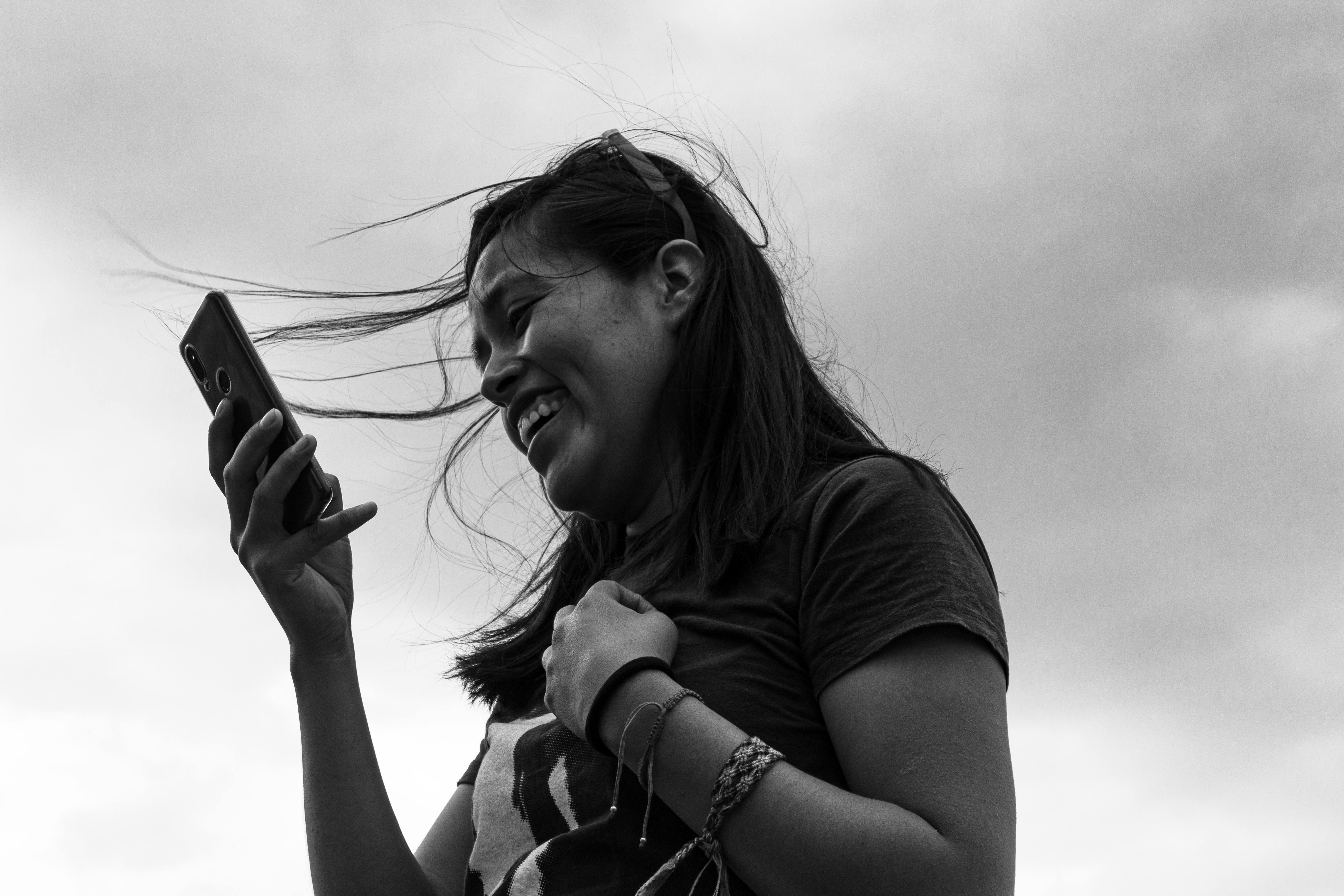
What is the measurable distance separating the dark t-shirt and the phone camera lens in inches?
36.5

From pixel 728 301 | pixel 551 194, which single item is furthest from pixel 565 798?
pixel 551 194

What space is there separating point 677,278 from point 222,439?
36.0 inches

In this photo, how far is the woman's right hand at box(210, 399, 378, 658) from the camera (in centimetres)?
238

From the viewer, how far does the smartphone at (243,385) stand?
7.97ft

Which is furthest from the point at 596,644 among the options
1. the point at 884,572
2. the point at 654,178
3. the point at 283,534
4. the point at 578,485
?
the point at 654,178

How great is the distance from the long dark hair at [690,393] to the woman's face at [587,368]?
4cm

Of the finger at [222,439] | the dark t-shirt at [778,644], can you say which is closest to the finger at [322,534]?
the finger at [222,439]

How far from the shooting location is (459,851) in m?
2.74

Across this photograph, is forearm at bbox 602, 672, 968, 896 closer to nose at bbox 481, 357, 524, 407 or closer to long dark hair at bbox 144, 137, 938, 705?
long dark hair at bbox 144, 137, 938, 705

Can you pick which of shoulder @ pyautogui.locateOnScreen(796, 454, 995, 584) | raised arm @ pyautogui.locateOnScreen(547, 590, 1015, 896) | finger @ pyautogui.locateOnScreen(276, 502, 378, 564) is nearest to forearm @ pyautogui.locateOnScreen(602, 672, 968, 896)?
raised arm @ pyautogui.locateOnScreen(547, 590, 1015, 896)

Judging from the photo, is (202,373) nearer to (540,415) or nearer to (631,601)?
(540,415)

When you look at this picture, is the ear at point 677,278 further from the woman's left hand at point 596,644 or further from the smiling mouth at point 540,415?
the woman's left hand at point 596,644

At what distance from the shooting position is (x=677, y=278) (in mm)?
2717

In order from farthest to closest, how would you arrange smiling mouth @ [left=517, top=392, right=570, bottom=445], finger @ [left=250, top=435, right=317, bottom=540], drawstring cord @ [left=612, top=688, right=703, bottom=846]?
1. smiling mouth @ [left=517, top=392, right=570, bottom=445]
2. finger @ [left=250, top=435, right=317, bottom=540]
3. drawstring cord @ [left=612, top=688, right=703, bottom=846]
